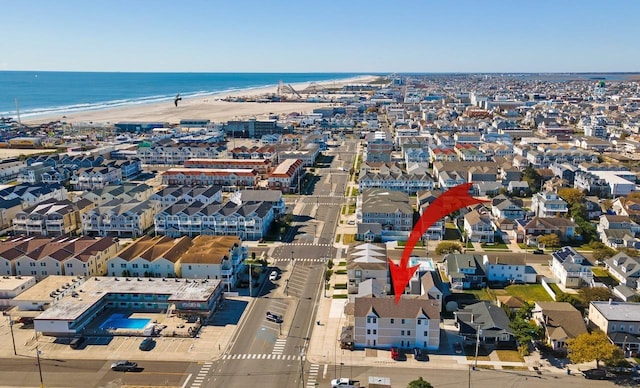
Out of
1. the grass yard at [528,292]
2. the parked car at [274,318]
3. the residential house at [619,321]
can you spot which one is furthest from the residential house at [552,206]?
the parked car at [274,318]

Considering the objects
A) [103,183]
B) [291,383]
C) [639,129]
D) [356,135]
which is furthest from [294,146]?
[639,129]

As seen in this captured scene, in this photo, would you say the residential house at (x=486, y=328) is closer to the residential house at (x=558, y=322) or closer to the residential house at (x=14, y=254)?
the residential house at (x=558, y=322)

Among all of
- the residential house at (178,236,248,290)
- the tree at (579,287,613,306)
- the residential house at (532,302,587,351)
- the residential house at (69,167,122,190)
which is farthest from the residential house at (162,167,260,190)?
the tree at (579,287,613,306)

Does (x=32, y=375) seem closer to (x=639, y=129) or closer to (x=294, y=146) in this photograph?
(x=294, y=146)

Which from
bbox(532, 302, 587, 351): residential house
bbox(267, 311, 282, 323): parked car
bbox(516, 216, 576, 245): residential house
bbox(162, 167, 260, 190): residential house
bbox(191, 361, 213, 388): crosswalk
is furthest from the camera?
bbox(162, 167, 260, 190): residential house

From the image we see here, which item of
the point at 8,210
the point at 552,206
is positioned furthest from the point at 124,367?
the point at 552,206

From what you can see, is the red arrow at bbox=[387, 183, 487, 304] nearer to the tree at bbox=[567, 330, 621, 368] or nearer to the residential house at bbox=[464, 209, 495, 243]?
the residential house at bbox=[464, 209, 495, 243]

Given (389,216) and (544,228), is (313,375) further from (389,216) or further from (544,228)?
(544,228)
